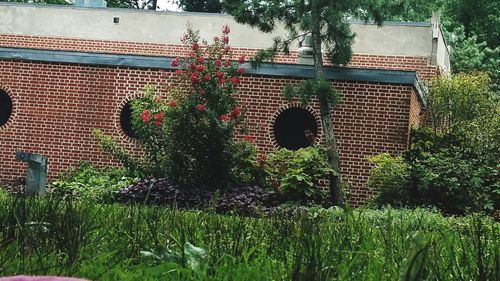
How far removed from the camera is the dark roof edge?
54.9ft

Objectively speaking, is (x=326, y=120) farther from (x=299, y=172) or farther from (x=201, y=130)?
(x=201, y=130)

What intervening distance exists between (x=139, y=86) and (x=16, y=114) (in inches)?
119

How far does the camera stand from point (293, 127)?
57.2ft

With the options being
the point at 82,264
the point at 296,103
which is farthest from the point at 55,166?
the point at 82,264

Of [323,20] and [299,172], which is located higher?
[323,20]

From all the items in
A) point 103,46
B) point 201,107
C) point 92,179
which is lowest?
point 92,179

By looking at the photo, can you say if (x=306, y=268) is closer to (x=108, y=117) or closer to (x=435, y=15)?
(x=108, y=117)

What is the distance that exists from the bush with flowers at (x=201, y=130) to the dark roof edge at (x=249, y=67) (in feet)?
6.96

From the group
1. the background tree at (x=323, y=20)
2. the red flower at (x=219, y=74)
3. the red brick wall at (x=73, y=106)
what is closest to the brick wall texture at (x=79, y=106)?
the red brick wall at (x=73, y=106)

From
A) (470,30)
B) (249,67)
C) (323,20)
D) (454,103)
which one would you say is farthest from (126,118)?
(470,30)

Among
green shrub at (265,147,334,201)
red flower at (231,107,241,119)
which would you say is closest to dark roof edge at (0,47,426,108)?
green shrub at (265,147,334,201)

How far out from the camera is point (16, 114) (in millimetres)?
18125

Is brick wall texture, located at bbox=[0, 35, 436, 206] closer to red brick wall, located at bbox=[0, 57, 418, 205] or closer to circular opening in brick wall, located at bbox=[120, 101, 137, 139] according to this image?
red brick wall, located at bbox=[0, 57, 418, 205]

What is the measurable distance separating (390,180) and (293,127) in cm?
332
